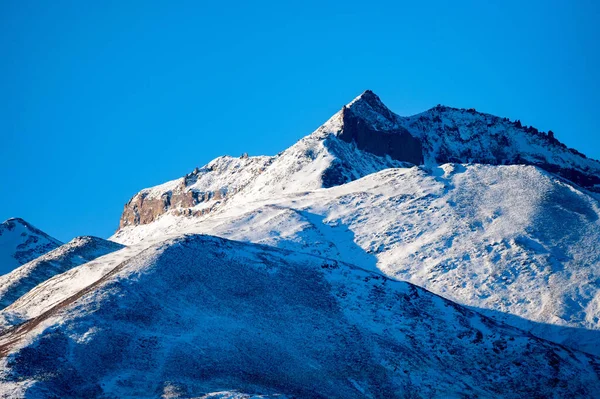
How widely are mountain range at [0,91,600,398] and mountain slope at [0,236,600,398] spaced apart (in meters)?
0.16

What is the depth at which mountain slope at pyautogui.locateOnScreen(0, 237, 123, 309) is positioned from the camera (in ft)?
362

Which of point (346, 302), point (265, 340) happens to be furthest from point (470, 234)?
point (265, 340)

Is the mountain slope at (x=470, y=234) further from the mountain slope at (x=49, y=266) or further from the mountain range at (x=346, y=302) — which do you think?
the mountain slope at (x=49, y=266)

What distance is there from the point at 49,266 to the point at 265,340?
64.5 metres

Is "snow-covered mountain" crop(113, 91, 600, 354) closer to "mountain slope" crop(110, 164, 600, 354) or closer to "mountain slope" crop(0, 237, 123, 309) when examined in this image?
"mountain slope" crop(110, 164, 600, 354)

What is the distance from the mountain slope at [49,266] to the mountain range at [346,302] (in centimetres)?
41

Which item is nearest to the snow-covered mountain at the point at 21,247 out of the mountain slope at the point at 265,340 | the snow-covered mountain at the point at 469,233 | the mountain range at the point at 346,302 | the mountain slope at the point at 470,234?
the mountain range at the point at 346,302

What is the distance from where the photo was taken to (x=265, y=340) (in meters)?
→ 63.0

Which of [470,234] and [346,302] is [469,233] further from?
[346,302]

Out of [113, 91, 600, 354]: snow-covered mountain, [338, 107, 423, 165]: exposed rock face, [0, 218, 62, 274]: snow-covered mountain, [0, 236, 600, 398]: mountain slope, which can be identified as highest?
[338, 107, 423, 165]: exposed rock face

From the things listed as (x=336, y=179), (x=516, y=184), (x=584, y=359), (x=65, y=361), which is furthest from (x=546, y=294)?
(x=336, y=179)

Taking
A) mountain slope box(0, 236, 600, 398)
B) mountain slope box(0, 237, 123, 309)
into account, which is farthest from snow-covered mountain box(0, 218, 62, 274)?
mountain slope box(0, 236, 600, 398)

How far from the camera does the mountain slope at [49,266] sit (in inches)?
4343

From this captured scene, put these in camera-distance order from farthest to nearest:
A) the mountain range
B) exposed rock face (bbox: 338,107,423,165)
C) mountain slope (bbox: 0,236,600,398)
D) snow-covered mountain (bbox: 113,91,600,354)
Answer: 1. exposed rock face (bbox: 338,107,423,165)
2. snow-covered mountain (bbox: 113,91,600,354)
3. the mountain range
4. mountain slope (bbox: 0,236,600,398)
